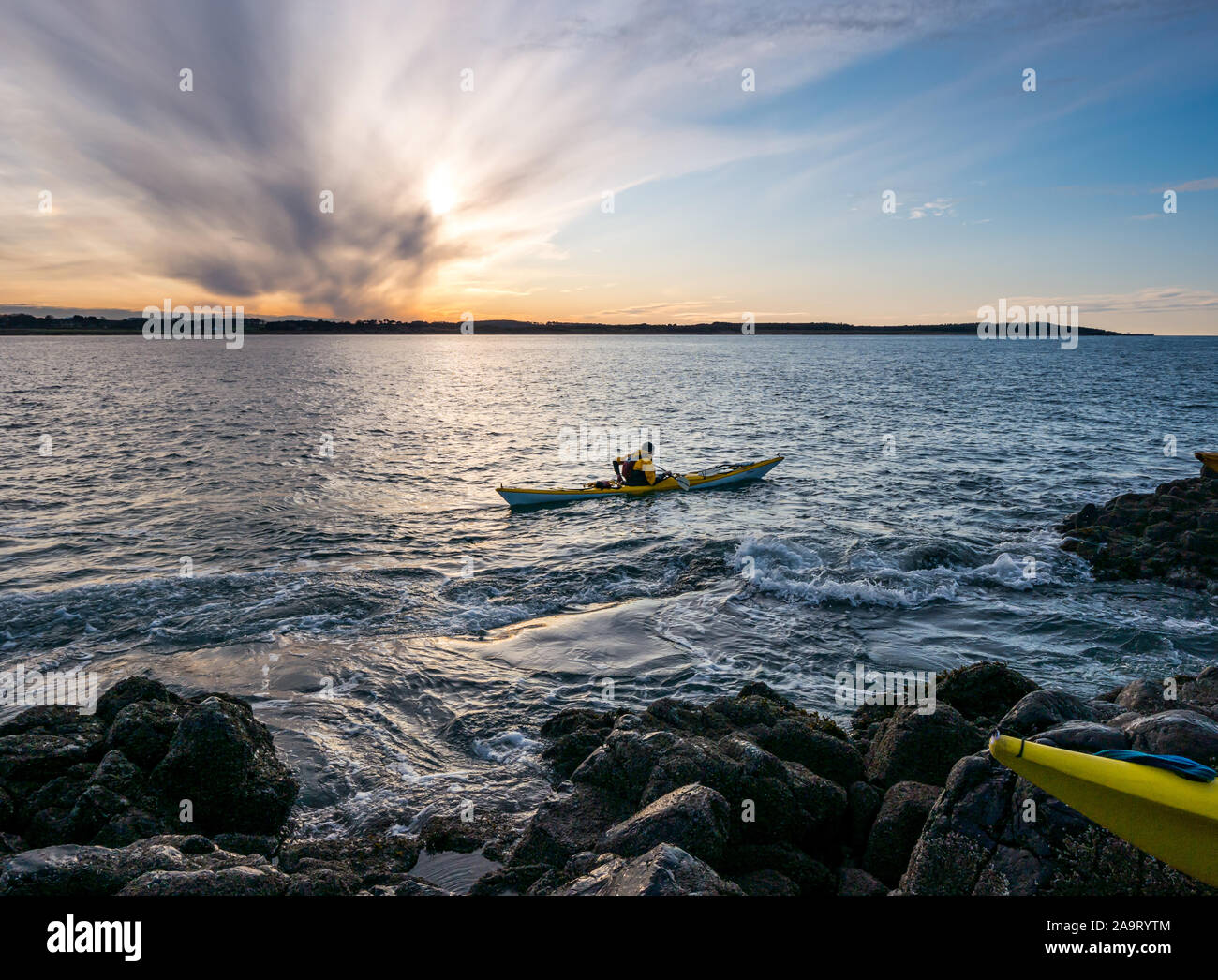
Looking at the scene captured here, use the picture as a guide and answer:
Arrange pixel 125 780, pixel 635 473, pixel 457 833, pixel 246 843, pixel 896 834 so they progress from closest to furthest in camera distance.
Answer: pixel 896 834 < pixel 246 843 < pixel 125 780 < pixel 457 833 < pixel 635 473

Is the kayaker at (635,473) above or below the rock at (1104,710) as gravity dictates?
above

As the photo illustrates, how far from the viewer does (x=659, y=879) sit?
5160mm

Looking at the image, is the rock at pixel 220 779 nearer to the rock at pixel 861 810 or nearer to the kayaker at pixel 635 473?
the rock at pixel 861 810

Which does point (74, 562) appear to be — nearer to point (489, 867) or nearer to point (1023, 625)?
point (489, 867)

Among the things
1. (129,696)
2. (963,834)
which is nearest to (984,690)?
(963,834)

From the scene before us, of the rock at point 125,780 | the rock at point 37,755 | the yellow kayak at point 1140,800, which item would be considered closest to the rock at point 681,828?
the yellow kayak at point 1140,800

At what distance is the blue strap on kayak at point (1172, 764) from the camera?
500cm

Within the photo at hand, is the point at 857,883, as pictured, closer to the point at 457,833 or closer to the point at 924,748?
the point at 924,748

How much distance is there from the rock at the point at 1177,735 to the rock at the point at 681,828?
12.2 feet

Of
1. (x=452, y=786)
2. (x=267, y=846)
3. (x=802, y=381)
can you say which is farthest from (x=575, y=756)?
(x=802, y=381)

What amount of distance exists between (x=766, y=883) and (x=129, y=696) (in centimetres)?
983

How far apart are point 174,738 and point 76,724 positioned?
203cm
